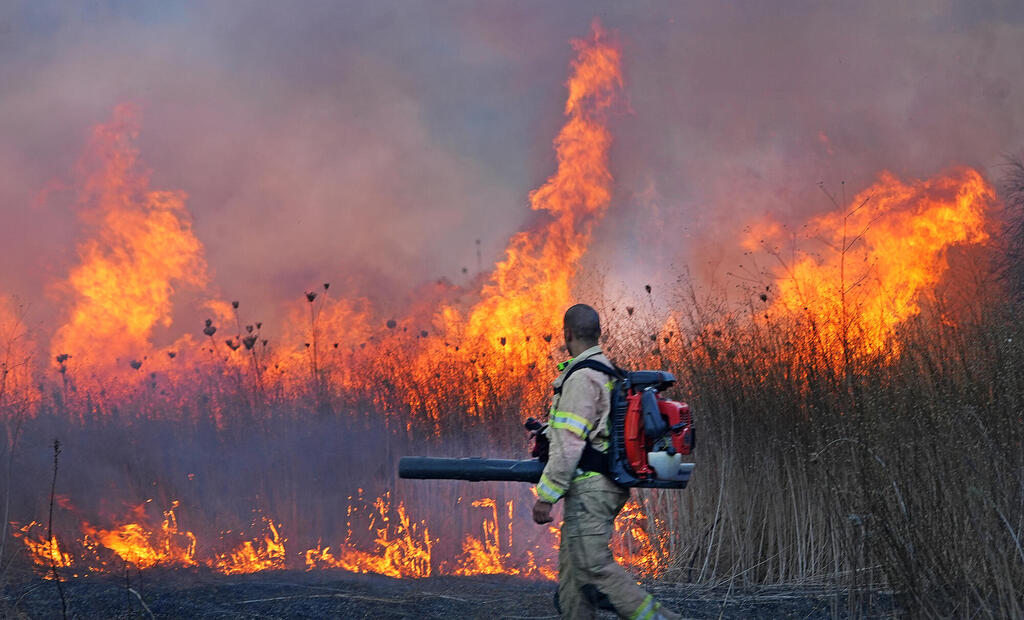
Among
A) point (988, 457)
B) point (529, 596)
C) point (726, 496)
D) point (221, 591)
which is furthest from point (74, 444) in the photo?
point (988, 457)

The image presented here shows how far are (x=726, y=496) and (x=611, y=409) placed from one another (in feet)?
10.8

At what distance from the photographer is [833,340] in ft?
23.3

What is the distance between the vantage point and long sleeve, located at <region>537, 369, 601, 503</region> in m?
4.21

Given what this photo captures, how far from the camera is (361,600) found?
6250 millimetres

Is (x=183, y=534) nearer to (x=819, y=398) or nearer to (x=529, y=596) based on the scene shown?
(x=529, y=596)

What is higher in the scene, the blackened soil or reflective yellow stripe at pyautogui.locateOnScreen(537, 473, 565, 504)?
reflective yellow stripe at pyautogui.locateOnScreen(537, 473, 565, 504)

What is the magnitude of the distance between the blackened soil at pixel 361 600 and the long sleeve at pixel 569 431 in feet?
6.88

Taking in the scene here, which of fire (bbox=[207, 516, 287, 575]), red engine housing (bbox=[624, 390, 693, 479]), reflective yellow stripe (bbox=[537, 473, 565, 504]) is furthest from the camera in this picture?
fire (bbox=[207, 516, 287, 575])

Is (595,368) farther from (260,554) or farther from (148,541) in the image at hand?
(148,541)

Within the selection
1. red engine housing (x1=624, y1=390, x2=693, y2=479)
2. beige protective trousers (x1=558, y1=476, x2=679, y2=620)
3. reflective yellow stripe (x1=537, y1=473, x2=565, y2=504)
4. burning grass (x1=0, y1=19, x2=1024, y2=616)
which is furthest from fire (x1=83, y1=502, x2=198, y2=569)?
red engine housing (x1=624, y1=390, x2=693, y2=479)

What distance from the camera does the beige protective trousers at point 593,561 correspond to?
4.23m

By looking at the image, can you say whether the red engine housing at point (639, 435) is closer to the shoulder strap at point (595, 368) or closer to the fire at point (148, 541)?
the shoulder strap at point (595, 368)

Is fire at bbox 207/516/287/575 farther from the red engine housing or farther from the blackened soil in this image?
the red engine housing

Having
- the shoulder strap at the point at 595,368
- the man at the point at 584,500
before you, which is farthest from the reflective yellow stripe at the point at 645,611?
the shoulder strap at the point at 595,368
